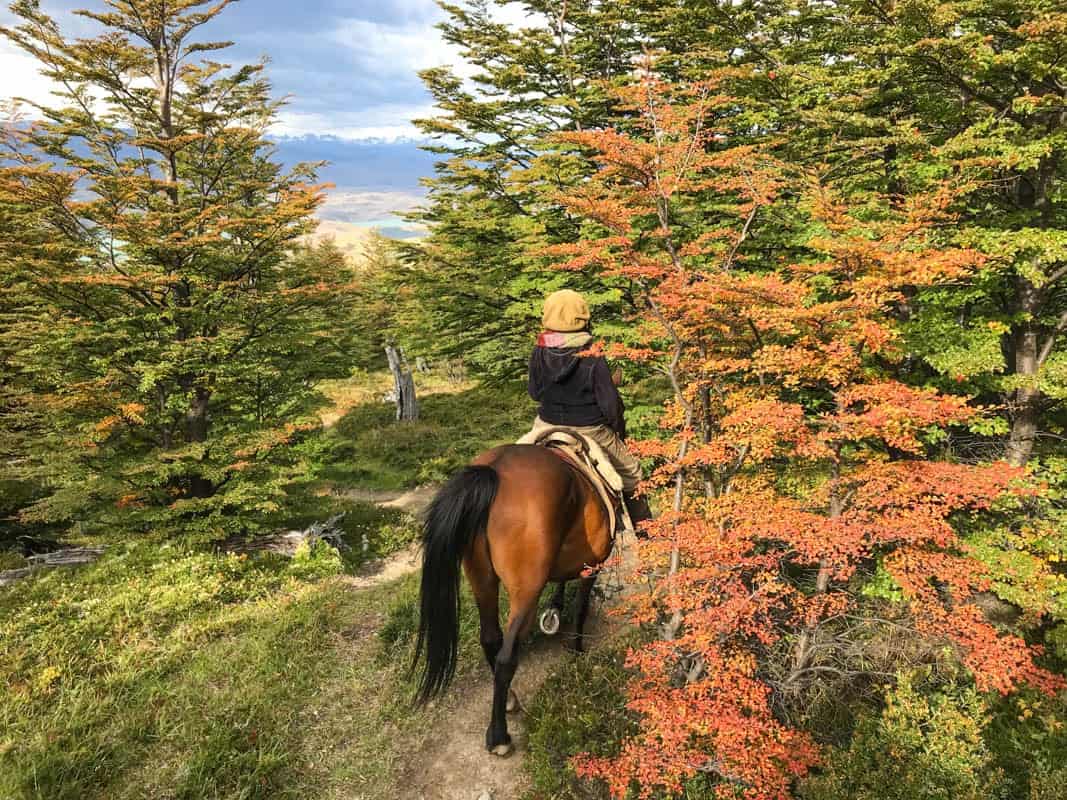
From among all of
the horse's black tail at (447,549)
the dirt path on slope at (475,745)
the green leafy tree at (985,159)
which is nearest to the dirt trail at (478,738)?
the dirt path on slope at (475,745)

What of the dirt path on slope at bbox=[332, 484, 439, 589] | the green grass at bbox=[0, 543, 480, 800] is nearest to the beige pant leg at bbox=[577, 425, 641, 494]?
the dirt path on slope at bbox=[332, 484, 439, 589]

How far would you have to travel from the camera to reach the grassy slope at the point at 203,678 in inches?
181

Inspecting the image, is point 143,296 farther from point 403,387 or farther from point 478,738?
point 403,387

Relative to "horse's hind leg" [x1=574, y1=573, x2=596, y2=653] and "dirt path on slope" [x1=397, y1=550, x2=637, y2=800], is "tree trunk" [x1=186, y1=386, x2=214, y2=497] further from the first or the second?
"horse's hind leg" [x1=574, y1=573, x2=596, y2=653]

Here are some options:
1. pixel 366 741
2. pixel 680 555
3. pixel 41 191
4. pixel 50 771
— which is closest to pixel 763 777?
pixel 680 555

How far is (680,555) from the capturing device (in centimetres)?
510

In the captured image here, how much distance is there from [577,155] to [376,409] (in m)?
17.1

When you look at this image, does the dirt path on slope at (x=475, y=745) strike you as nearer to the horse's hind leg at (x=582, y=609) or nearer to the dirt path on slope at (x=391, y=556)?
the horse's hind leg at (x=582, y=609)

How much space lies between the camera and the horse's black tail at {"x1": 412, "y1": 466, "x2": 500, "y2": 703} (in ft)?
16.1

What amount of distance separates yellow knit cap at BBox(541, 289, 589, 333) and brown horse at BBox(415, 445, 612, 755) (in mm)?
1621

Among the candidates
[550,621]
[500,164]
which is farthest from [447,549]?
[500,164]

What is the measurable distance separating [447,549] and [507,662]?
1.34 meters

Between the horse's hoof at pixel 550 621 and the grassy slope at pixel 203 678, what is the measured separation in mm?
1021

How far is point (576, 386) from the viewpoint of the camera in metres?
6.11
